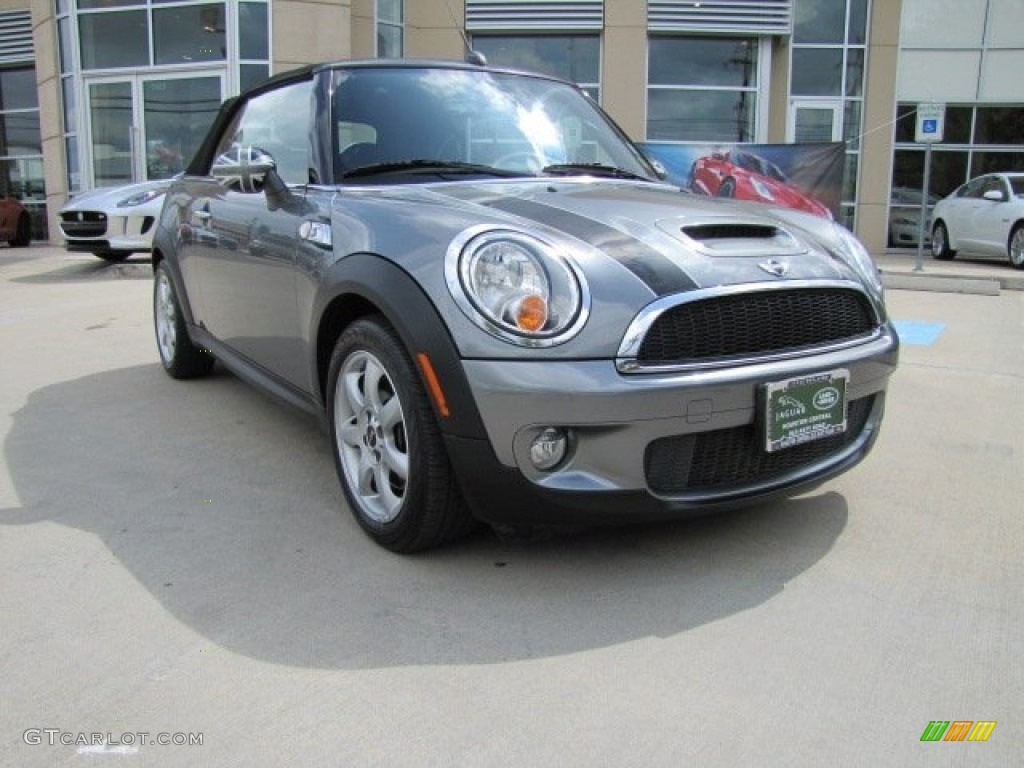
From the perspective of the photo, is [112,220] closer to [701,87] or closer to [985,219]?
[701,87]

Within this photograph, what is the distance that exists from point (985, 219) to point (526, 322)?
42.6 ft

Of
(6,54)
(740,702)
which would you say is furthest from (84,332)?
(6,54)

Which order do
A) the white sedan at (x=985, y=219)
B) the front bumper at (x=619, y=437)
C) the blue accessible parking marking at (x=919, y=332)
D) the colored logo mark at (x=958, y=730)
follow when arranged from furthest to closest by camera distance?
the white sedan at (x=985, y=219)
the blue accessible parking marking at (x=919, y=332)
the front bumper at (x=619, y=437)
the colored logo mark at (x=958, y=730)

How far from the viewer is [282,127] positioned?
3795mm

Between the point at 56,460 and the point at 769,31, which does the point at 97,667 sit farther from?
the point at 769,31

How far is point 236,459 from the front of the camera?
377cm

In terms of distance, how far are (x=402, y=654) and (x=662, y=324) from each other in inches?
42.4

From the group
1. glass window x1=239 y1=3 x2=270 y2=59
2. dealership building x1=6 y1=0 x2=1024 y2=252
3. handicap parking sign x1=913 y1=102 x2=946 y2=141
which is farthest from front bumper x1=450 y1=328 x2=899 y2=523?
glass window x1=239 y1=3 x2=270 y2=59

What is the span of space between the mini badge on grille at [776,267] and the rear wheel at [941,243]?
13059mm

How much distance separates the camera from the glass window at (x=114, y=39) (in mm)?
14750

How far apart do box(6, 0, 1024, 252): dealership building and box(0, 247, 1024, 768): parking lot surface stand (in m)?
12.4

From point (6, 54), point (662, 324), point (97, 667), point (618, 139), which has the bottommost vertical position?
point (97, 667)

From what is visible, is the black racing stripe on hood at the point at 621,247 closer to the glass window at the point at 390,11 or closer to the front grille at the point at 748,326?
the front grille at the point at 748,326

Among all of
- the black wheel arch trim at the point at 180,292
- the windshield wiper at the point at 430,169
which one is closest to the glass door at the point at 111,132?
the black wheel arch trim at the point at 180,292
